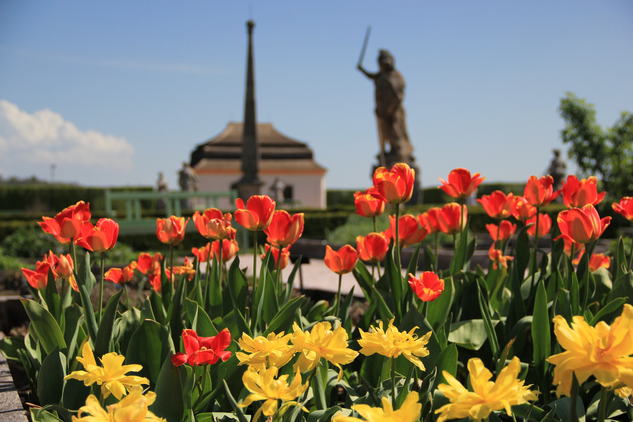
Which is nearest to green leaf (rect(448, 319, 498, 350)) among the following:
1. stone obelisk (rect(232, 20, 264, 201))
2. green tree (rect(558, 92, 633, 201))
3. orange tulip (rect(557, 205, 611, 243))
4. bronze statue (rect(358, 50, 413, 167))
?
orange tulip (rect(557, 205, 611, 243))

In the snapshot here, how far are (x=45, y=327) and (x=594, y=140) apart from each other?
71.4ft

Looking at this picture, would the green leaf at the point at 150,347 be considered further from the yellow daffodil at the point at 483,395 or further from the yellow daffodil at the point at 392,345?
the yellow daffodil at the point at 483,395

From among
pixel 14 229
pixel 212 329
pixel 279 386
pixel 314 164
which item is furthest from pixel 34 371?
pixel 314 164

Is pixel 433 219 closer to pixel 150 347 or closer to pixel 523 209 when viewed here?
pixel 523 209

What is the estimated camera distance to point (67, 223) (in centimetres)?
151

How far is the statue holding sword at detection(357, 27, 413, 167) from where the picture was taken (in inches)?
553

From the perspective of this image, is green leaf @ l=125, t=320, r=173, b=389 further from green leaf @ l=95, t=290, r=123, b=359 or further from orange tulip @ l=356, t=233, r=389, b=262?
orange tulip @ l=356, t=233, r=389, b=262

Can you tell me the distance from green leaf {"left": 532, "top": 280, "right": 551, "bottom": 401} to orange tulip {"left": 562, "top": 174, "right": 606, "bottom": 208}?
0.50m

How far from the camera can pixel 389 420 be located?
687 millimetres

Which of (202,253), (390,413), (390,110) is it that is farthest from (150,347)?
(390,110)

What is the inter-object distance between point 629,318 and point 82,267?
5.52ft

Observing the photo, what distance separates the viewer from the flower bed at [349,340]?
0.75 metres

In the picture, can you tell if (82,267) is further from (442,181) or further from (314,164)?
(314,164)

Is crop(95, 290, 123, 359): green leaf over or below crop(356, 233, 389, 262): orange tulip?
below
